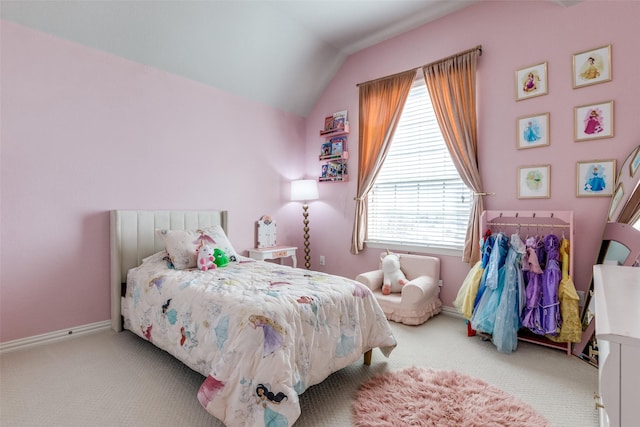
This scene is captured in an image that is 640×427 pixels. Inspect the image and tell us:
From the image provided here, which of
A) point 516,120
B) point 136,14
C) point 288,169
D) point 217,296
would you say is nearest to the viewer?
point 217,296

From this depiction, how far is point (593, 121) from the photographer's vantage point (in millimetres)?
2463

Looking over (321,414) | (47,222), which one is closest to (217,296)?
(321,414)

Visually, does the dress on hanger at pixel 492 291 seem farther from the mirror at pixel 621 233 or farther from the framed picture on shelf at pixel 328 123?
the framed picture on shelf at pixel 328 123

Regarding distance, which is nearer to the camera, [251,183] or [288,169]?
[251,183]

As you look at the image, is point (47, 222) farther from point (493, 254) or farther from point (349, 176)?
point (493, 254)

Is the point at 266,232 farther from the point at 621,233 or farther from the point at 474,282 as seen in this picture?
the point at 621,233

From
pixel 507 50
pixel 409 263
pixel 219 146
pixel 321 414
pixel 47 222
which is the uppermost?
pixel 507 50

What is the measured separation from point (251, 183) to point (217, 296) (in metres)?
2.31

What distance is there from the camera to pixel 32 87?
2447mm

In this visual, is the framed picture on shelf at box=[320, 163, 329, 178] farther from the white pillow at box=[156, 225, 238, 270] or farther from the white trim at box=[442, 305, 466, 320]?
the white trim at box=[442, 305, 466, 320]

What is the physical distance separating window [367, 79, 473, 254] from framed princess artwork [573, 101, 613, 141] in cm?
99

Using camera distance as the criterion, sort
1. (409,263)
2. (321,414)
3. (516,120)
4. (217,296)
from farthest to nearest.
Answer: (409,263)
(516,120)
(217,296)
(321,414)

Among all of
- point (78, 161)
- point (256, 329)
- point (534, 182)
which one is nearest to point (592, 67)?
point (534, 182)

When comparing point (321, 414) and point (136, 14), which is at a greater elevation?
point (136, 14)
